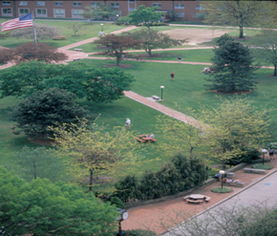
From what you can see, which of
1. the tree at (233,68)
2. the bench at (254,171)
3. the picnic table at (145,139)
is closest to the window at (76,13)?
the tree at (233,68)

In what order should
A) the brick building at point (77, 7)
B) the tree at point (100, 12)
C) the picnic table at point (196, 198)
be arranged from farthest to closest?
the brick building at point (77, 7) < the tree at point (100, 12) < the picnic table at point (196, 198)

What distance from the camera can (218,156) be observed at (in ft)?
128

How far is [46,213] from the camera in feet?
79.9

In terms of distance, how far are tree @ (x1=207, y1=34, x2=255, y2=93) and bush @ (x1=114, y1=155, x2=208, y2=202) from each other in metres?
25.8

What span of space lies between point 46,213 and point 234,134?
1927 centimetres

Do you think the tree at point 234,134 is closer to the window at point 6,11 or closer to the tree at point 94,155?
the tree at point 94,155

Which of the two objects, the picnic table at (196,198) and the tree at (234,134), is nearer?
the picnic table at (196,198)

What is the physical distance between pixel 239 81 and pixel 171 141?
20.9m

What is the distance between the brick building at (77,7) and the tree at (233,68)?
53.9 metres

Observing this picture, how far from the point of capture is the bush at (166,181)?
3259 centimetres

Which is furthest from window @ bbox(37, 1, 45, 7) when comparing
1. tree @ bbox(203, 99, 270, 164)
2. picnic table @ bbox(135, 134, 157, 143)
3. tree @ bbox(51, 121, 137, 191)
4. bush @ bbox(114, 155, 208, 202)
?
bush @ bbox(114, 155, 208, 202)

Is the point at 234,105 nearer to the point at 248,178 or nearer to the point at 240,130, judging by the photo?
the point at 240,130

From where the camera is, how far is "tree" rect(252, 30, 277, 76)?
220 ft

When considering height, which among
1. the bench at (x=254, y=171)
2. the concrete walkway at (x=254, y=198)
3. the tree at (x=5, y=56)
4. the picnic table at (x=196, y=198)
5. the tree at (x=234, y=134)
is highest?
the tree at (x=5, y=56)
